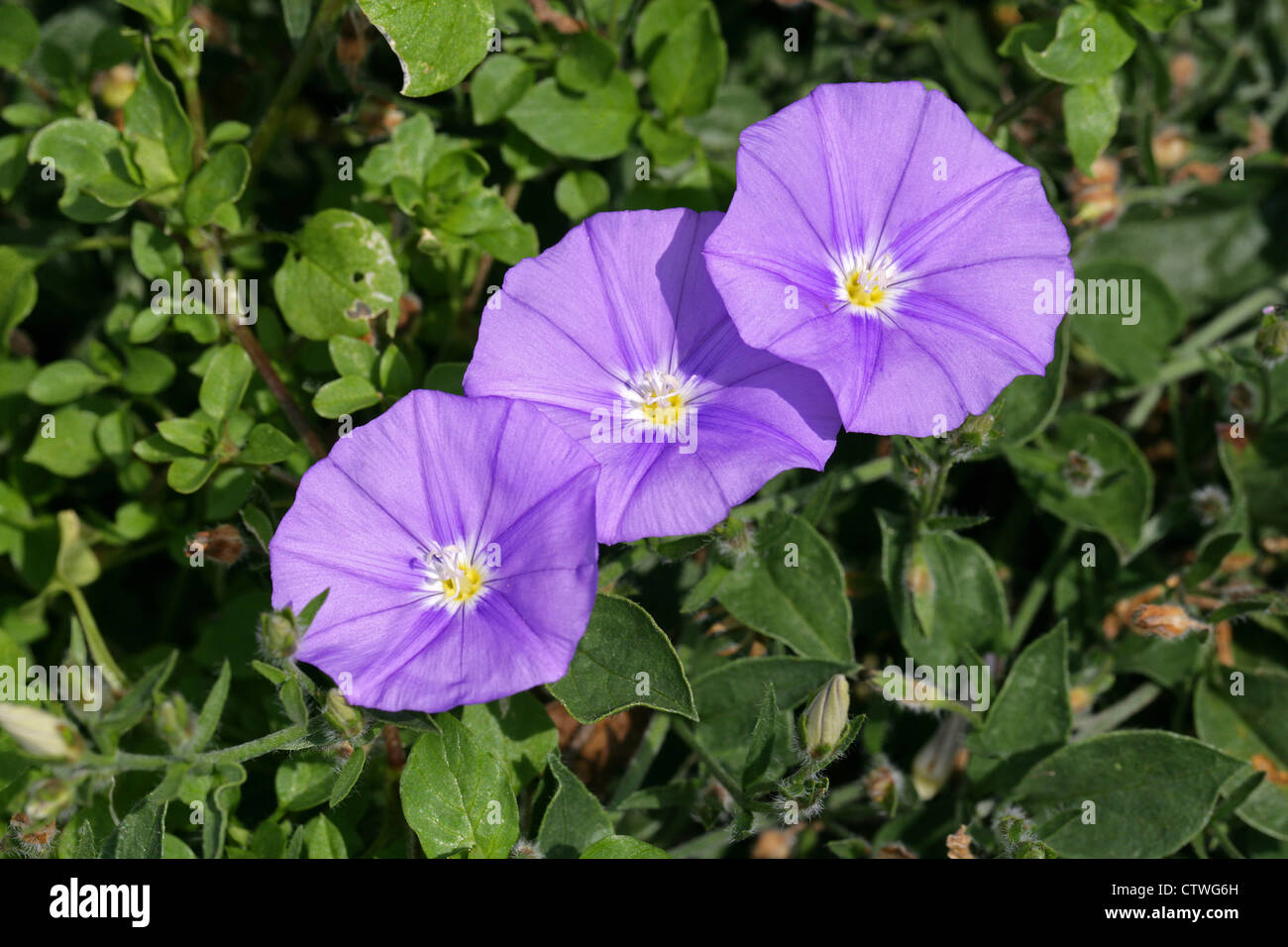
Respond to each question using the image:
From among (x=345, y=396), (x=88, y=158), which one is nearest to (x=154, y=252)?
(x=88, y=158)

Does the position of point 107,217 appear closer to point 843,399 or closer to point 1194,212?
point 843,399

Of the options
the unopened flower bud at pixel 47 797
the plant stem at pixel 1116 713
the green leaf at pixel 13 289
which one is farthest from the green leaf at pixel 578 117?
the plant stem at pixel 1116 713

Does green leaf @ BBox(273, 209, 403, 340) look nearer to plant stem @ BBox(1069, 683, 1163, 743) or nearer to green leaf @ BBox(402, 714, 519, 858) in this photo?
green leaf @ BBox(402, 714, 519, 858)

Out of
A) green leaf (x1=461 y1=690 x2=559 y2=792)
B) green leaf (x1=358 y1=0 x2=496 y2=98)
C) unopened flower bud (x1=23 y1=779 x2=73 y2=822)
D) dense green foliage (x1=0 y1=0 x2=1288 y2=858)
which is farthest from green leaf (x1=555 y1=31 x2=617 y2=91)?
unopened flower bud (x1=23 y1=779 x2=73 y2=822)

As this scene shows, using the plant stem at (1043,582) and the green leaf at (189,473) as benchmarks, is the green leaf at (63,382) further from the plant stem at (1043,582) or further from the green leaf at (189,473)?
the plant stem at (1043,582)

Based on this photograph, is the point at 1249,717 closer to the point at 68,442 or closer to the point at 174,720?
the point at 174,720

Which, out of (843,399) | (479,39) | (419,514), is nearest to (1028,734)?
(843,399)
